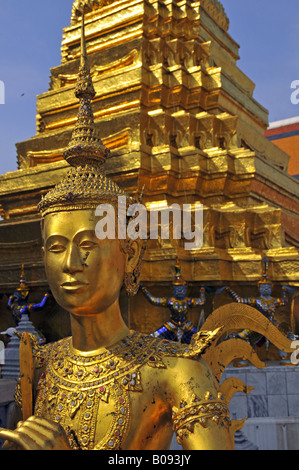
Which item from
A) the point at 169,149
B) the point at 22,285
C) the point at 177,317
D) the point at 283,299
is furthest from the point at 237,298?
the point at 22,285

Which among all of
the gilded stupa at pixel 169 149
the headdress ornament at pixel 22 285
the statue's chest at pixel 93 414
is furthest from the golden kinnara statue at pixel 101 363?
the headdress ornament at pixel 22 285

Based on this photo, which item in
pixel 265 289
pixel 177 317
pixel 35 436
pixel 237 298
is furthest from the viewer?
pixel 237 298

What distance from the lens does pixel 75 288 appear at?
224 cm

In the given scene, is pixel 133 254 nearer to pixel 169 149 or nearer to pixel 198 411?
pixel 198 411

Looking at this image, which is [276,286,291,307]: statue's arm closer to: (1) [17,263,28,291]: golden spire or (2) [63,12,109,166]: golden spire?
(1) [17,263,28,291]: golden spire

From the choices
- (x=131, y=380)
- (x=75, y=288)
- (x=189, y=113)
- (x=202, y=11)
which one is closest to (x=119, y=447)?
(x=131, y=380)

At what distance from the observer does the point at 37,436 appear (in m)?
1.85

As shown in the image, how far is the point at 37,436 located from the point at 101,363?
536 mm

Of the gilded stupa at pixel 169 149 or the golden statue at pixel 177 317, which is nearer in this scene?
the golden statue at pixel 177 317

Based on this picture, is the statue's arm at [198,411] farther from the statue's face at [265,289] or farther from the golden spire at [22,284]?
the golden spire at [22,284]

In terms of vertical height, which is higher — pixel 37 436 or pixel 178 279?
pixel 178 279

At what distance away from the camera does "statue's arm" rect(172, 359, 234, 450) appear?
2.00m

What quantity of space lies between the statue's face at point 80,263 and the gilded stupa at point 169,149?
17.8 ft

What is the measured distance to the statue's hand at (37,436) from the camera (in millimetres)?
1816
